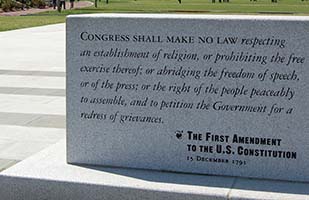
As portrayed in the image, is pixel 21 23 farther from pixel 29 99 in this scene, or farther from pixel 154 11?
pixel 29 99

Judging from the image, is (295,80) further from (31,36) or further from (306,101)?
(31,36)

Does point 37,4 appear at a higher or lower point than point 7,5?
lower

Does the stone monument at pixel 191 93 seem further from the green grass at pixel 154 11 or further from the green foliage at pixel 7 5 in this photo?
the green foliage at pixel 7 5

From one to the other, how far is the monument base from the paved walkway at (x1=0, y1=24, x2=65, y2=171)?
85 cm

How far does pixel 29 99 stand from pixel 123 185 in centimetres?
515

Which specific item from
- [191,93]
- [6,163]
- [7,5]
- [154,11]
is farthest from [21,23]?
[191,93]

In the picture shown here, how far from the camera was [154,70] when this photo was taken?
5168 mm

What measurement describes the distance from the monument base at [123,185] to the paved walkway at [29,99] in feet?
2.77

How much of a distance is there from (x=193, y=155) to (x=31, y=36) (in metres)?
17.7

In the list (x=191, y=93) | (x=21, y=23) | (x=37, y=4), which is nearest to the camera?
(x=191, y=93)

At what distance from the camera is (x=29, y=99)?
9812 mm

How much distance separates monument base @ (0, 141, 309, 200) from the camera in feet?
15.7

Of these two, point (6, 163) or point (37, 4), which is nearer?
point (6, 163)

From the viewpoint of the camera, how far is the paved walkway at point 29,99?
7.04 metres
